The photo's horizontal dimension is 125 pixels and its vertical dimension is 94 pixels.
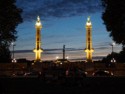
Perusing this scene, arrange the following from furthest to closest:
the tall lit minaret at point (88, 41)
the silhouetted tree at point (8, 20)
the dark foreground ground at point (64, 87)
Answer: the tall lit minaret at point (88, 41), the silhouetted tree at point (8, 20), the dark foreground ground at point (64, 87)

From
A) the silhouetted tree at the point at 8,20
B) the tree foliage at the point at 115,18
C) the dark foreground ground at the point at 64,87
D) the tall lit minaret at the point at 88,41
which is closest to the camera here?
the dark foreground ground at the point at 64,87

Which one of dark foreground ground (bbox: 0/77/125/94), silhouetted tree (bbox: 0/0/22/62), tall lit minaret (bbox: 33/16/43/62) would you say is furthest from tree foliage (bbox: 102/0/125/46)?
tall lit minaret (bbox: 33/16/43/62)

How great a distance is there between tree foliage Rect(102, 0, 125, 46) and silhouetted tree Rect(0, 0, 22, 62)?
26.8 ft

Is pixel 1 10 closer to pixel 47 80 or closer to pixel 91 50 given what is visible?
pixel 47 80

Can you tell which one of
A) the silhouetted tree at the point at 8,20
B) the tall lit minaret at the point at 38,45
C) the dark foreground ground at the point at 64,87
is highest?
the tall lit minaret at the point at 38,45

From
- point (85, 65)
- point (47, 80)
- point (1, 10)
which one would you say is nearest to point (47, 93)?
point (1, 10)

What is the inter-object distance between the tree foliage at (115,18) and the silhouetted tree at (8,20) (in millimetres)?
8173

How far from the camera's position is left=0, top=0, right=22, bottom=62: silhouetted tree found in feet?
119

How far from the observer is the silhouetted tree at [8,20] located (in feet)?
119

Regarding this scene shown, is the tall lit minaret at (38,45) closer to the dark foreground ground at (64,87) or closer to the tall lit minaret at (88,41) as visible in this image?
the tall lit minaret at (88,41)

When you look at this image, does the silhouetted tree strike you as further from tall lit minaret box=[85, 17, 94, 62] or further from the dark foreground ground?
tall lit minaret box=[85, 17, 94, 62]

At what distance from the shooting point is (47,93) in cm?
2945

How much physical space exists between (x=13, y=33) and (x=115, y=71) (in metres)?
62.8

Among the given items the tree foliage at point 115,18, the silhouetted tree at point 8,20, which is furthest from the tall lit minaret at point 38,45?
the silhouetted tree at point 8,20
